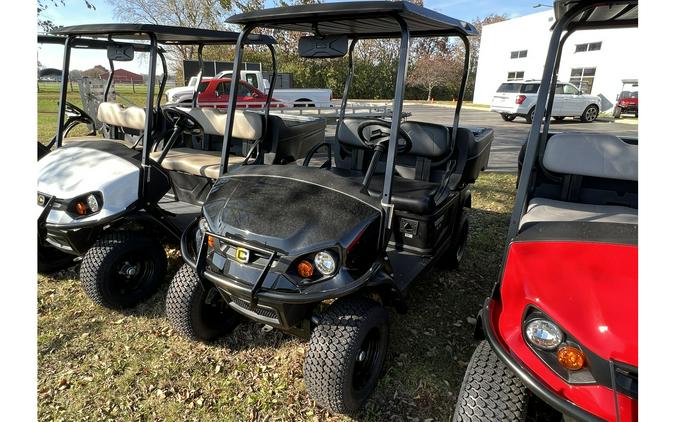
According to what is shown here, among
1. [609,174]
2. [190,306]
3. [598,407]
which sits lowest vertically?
[190,306]

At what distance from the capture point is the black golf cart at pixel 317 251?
6.64 feet

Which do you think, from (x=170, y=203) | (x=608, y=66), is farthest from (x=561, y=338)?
(x=608, y=66)

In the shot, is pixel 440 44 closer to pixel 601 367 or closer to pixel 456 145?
pixel 456 145

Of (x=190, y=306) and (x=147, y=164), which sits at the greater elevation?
(x=147, y=164)

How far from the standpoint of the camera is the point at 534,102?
15789 millimetres

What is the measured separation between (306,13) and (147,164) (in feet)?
5.73

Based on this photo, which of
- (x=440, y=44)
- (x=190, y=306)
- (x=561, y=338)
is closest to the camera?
(x=561, y=338)

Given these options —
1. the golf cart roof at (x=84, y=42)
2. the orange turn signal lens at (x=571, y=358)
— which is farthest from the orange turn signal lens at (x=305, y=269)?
the golf cart roof at (x=84, y=42)

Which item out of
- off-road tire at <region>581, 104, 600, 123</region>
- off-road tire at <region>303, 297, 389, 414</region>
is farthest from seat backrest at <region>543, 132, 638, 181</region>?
off-road tire at <region>581, 104, 600, 123</region>

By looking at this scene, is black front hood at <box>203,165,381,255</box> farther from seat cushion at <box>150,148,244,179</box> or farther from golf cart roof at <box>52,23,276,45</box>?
golf cart roof at <box>52,23,276,45</box>

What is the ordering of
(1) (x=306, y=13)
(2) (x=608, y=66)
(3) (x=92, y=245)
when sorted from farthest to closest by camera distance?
(2) (x=608, y=66)
(3) (x=92, y=245)
(1) (x=306, y=13)

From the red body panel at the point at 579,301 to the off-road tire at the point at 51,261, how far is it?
3.45 meters

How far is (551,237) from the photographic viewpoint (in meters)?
1.94

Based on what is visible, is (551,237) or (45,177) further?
(45,177)
